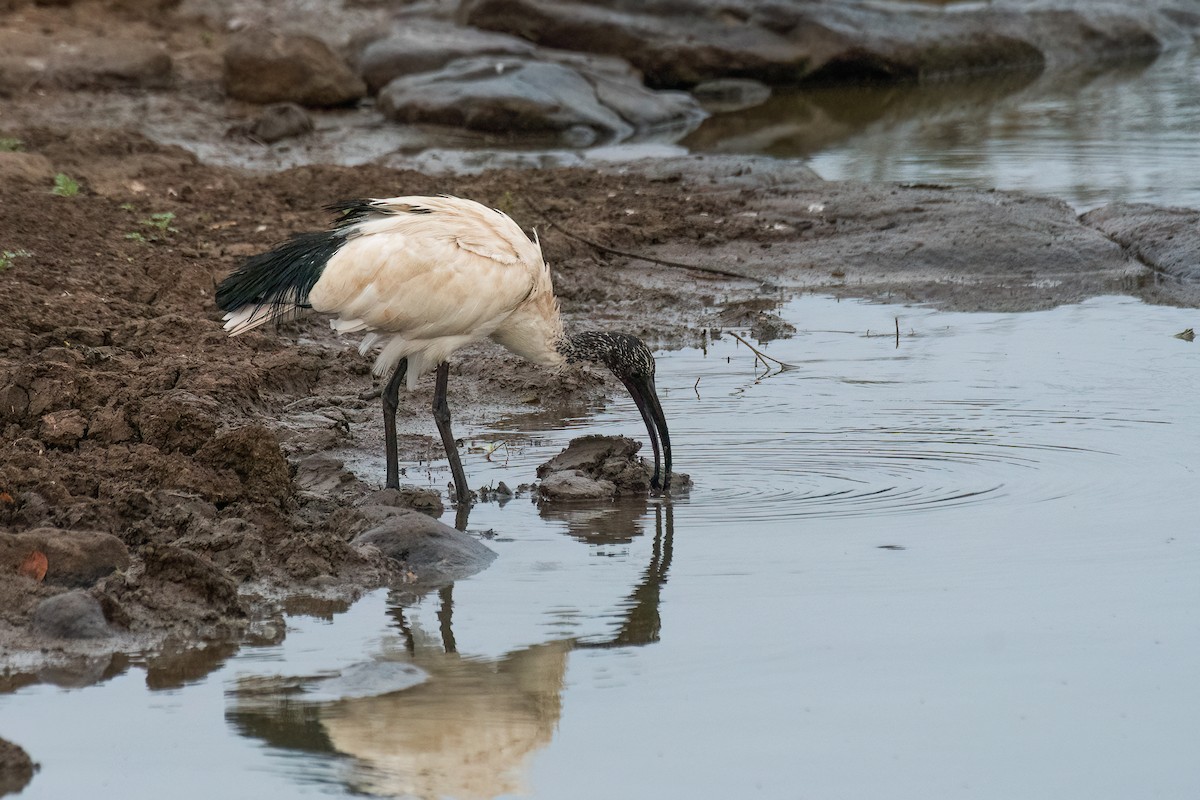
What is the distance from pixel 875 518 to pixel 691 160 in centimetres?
772

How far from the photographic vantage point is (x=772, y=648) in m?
4.63

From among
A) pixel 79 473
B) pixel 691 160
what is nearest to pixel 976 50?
pixel 691 160

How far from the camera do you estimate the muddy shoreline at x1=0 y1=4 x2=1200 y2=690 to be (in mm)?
4949

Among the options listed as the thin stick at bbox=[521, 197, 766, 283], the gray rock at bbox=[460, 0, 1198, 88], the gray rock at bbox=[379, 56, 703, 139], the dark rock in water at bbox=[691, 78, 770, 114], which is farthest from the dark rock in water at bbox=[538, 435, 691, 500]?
the gray rock at bbox=[460, 0, 1198, 88]

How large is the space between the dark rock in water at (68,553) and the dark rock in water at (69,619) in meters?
0.27

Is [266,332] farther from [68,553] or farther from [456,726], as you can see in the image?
[456,726]

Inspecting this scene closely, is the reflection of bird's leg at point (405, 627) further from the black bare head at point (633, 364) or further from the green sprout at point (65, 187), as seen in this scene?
the green sprout at point (65, 187)

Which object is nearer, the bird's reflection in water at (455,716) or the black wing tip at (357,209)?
the bird's reflection in water at (455,716)

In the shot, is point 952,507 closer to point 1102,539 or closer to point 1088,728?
point 1102,539

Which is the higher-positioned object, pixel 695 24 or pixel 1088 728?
pixel 695 24

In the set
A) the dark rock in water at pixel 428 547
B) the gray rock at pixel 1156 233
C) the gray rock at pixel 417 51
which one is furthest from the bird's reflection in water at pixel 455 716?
the gray rock at pixel 417 51

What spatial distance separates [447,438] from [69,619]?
212 cm

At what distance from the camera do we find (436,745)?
4066mm

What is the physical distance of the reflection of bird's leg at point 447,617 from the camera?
4.78 metres
